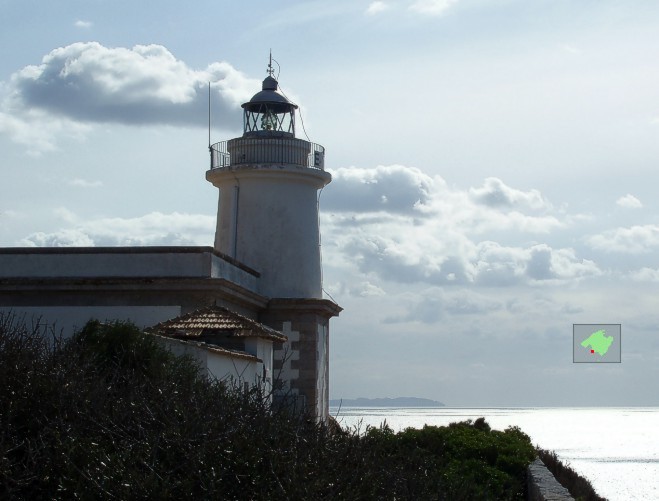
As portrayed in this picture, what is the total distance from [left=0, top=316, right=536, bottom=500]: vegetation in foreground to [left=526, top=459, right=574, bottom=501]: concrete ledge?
5.05 metres

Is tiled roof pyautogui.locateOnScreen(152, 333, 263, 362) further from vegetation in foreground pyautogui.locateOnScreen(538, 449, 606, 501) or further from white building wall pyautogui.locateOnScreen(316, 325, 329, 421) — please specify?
white building wall pyautogui.locateOnScreen(316, 325, 329, 421)

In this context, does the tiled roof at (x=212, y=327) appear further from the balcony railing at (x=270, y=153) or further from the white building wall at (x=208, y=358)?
the balcony railing at (x=270, y=153)

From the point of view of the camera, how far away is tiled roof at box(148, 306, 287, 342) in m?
15.8

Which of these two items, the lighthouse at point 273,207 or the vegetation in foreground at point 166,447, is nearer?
the vegetation in foreground at point 166,447

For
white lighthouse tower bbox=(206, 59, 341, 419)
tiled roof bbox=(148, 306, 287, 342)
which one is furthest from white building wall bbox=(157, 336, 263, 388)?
A: white lighthouse tower bbox=(206, 59, 341, 419)

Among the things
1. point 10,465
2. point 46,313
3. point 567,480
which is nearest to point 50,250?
point 46,313

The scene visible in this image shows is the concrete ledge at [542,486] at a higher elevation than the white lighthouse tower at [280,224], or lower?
lower

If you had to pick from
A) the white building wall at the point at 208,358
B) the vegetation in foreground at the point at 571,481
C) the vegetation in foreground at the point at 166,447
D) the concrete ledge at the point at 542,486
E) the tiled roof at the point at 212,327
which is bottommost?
the vegetation in foreground at the point at 571,481

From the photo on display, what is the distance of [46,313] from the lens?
66.1ft

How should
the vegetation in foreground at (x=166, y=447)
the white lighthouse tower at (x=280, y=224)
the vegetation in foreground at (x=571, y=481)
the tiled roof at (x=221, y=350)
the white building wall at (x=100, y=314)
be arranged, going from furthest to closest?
the white lighthouse tower at (x=280, y=224) → the white building wall at (x=100, y=314) → the vegetation in foreground at (x=571, y=481) → the tiled roof at (x=221, y=350) → the vegetation in foreground at (x=166, y=447)

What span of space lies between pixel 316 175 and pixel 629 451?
7644 cm

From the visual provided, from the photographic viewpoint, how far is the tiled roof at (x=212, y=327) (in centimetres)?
1580

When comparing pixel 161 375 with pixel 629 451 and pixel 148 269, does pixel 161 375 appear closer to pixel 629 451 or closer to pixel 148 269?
pixel 148 269

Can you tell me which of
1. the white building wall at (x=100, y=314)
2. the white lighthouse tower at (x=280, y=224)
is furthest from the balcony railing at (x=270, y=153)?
the white building wall at (x=100, y=314)
